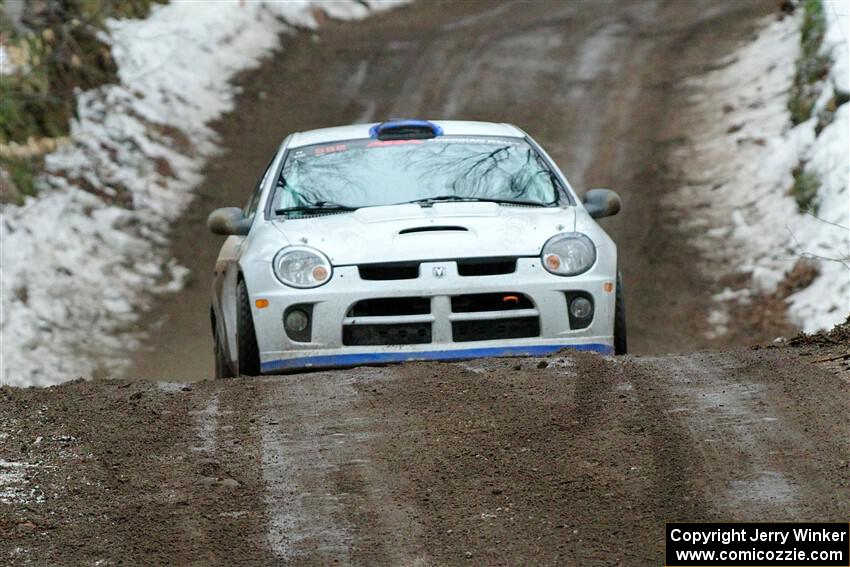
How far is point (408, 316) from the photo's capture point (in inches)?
303

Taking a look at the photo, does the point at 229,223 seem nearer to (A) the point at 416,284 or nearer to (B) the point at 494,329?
(A) the point at 416,284

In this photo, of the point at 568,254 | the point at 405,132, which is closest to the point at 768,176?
the point at 405,132

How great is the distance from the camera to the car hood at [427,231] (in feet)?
25.5

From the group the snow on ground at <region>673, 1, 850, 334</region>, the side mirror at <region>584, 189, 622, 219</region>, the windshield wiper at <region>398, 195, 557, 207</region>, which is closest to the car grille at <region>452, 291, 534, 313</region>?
the windshield wiper at <region>398, 195, 557, 207</region>

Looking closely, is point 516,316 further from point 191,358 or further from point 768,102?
point 768,102

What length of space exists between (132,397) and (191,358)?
22.6ft

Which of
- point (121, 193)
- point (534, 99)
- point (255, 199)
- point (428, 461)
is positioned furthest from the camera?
point (534, 99)

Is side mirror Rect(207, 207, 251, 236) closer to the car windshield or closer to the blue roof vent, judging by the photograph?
the car windshield

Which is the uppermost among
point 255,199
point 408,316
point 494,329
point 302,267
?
point 255,199

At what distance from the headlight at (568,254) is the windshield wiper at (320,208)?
123cm

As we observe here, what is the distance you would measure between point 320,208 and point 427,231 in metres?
0.83

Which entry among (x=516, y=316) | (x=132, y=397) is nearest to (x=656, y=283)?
(x=516, y=316)

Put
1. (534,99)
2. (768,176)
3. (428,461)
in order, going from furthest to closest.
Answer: (534,99), (768,176), (428,461)

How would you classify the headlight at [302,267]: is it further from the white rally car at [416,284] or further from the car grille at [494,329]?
the car grille at [494,329]
